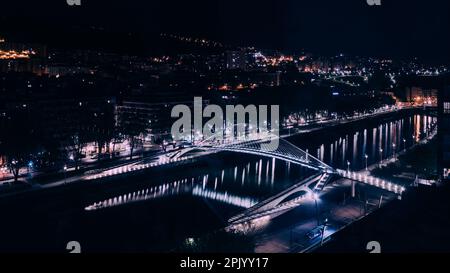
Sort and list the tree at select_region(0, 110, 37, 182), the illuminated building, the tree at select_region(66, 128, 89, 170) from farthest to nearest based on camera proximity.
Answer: the tree at select_region(66, 128, 89, 170), the tree at select_region(0, 110, 37, 182), the illuminated building

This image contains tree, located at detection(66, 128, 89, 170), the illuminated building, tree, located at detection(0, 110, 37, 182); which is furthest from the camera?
tree, located at detection(66, 128, 89, 170)

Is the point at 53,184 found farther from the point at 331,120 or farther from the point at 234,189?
the point at 331,120

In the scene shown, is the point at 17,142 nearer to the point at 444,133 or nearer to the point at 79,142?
the point at 79,142

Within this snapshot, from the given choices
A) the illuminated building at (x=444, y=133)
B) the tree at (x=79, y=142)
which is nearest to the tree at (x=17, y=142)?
the tree at (x=79, y=142)

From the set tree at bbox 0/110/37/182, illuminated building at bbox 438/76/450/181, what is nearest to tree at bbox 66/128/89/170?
tree at bbox 0/110/37/182

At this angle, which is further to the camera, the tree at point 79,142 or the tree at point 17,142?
the tree at point 79,142

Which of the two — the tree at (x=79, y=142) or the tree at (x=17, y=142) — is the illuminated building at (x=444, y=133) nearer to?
the tree at (x=17, y=142)

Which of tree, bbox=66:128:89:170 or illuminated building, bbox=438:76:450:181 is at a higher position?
illuminated building, bbox=438:76:450:181

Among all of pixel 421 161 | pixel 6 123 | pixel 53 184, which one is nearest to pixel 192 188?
pixel 53 184

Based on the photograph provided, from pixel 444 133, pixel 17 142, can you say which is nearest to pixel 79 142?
pixel 17 142

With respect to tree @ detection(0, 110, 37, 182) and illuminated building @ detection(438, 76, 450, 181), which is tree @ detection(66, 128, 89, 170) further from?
illuminated building @ detection(438, 76, 450, 181)

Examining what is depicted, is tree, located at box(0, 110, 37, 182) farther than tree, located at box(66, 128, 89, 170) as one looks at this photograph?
No
